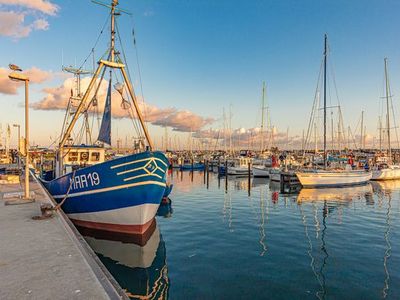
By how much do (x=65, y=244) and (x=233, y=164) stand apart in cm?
4836

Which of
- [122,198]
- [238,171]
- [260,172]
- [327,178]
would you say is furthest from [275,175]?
[122,198]

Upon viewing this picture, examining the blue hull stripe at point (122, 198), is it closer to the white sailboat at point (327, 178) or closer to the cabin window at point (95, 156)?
the cabin window at point (95, 156)

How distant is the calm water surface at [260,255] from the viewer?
764 cm

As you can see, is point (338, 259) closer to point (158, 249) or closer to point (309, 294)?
point (309, 294)

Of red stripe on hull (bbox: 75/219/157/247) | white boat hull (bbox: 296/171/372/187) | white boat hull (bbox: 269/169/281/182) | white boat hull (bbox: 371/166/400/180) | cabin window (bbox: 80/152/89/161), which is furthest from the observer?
white boat hull (bbox: 371/166/400/180)

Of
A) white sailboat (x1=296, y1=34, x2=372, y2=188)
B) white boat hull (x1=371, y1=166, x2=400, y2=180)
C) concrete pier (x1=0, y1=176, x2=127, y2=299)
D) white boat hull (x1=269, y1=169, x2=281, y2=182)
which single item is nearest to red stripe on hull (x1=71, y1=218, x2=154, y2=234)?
concrete pier (x1=0, y1=176, x2=127, y2=299)

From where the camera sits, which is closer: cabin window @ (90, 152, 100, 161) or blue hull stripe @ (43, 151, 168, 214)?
blue hull stripe @ (43, 151, 168, 214)

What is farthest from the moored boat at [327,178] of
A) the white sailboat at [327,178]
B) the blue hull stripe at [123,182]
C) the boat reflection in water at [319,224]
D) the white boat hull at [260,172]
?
the blue hull stripe at [123,182]

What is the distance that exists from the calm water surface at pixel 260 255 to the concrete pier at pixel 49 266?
2261mm

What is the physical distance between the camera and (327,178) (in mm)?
31984

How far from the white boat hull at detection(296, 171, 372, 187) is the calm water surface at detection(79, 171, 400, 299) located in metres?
12.5

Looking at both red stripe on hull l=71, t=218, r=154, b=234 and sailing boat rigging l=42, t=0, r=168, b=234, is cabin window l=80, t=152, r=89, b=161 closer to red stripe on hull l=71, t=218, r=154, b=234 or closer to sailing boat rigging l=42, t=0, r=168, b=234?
sailing boat rigging l=42, t=0, r=168, b=234

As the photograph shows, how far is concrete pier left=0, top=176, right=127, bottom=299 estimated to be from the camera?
4.46 metres

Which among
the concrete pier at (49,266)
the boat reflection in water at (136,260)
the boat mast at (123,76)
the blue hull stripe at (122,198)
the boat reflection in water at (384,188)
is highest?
the boat mast at (123,76)
